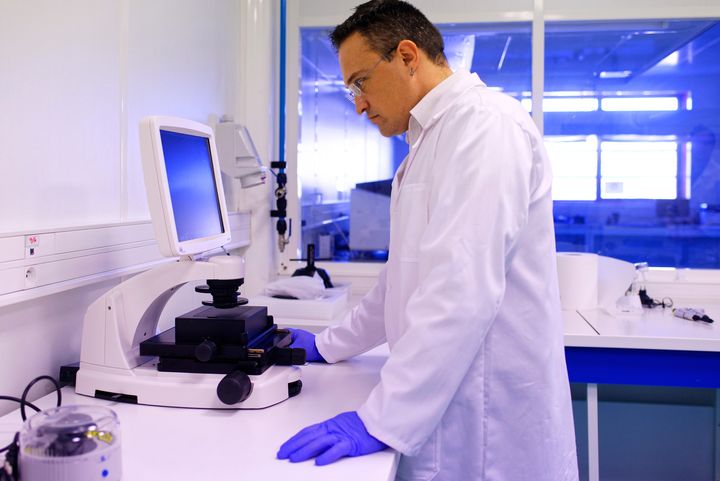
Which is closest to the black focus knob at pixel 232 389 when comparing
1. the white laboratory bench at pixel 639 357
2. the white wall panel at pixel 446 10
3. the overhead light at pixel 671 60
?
the white laboratory bench at pixel 639 357

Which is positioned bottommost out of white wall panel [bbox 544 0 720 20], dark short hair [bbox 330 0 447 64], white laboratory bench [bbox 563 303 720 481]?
white laboratory bench [bbox 563 303 720 481]

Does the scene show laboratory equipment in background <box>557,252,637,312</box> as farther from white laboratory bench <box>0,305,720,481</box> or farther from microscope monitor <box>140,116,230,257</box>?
microscope monitor <box>140,116,230,257</box>

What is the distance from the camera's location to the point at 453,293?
102cm

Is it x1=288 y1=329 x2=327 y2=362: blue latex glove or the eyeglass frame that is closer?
the eyeglass frame

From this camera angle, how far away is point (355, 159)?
9.96 ft

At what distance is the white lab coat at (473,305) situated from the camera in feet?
3.34

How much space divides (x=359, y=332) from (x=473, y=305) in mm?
520

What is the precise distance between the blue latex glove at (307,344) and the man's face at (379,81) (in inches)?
20.5

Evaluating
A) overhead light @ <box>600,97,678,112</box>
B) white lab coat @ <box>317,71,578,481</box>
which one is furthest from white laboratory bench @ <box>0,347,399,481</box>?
overhead light @ <box>600,97,678,112</box>

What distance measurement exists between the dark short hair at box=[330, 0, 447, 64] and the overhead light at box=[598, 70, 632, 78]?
1723 millimetres

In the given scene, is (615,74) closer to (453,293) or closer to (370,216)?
(370,216)

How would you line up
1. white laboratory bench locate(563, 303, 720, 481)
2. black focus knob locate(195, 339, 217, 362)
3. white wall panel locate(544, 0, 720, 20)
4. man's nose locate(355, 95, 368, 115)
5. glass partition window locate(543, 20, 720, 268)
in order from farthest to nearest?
glass partition window locate(543, 20, 720, 268) → white wall panel locate(544, 0, 720, 20) → white laboratory bench locate(563, 303, 720, 481) → man's nose locate(355, 95, 368, 115) → black focus knob locate(195, 339, 217, 362)

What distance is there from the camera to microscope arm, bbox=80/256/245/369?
1.22 metres

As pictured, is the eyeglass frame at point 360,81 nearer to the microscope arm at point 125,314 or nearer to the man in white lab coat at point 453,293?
the man in white lab coat at point 453,293
